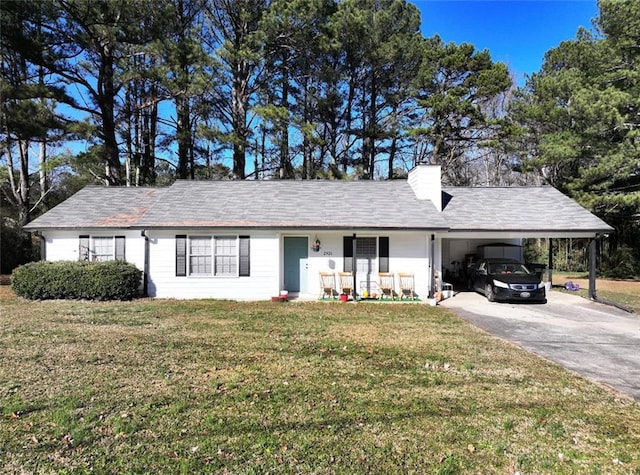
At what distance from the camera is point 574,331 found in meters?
8.15

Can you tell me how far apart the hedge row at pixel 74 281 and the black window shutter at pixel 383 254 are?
322 inches

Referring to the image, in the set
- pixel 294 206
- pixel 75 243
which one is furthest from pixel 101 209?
pixel 294 206

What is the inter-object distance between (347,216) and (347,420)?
946 cm

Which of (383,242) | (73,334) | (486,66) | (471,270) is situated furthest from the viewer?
(486,66)

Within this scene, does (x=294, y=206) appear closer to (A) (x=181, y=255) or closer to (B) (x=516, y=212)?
(A) (x=181, y=255)

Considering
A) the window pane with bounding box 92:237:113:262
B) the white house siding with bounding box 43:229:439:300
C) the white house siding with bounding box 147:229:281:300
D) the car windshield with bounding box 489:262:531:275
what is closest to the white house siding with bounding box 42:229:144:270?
the white house siding with bounding box 43:229:439:300

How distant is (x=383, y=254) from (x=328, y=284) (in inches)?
86.0

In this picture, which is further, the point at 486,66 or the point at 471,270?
the point at 486,66

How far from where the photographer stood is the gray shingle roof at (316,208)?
1252 cm

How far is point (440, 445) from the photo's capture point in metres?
3.48

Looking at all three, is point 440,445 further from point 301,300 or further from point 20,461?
point 301,300

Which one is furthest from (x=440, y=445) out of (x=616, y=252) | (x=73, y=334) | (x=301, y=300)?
(x=616, y=252)

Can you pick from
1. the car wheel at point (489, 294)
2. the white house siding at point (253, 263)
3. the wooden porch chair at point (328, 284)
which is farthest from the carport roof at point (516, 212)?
the wooden porch chair at point (328, 284)

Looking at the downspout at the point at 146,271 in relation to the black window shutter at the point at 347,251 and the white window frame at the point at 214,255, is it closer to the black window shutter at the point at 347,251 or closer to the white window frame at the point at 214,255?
the white window frame at the point at 214,255
